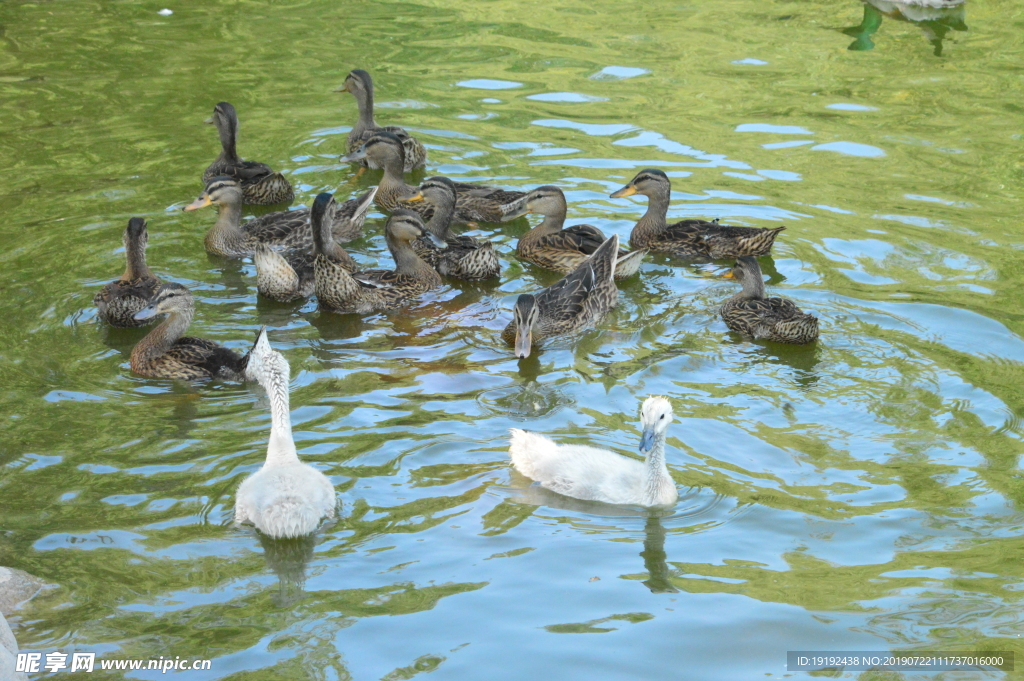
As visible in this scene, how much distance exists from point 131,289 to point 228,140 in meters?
3.49

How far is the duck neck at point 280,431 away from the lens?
6613 millimetres

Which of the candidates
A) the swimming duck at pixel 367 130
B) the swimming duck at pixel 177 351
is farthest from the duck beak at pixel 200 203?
the swimming duck at pixel 367 130

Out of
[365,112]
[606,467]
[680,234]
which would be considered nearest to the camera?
[606,467]

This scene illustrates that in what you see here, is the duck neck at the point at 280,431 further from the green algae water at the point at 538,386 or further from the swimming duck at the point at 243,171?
the swimming duck at the point at 243,171

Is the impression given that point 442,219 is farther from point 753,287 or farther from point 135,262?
point 753,287

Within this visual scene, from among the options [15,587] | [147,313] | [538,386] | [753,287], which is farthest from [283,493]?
[753,287]

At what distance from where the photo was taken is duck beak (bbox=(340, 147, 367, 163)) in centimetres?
1259

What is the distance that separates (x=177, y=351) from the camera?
8.48 metres

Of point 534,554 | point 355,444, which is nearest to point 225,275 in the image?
point 355,444

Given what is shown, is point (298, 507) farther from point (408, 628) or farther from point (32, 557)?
point (32, 557)

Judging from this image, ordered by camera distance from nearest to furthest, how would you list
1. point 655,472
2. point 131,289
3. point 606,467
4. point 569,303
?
point 655,472 < point 606,467 < point 131,289 < point 569,303

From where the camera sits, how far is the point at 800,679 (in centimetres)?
538

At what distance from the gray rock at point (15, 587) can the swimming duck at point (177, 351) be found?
2686 millimetres

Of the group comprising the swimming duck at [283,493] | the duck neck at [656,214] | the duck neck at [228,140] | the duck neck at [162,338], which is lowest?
the swimming duck at [283,493]
